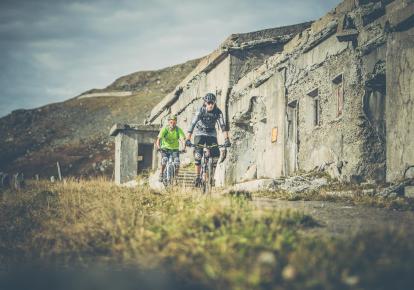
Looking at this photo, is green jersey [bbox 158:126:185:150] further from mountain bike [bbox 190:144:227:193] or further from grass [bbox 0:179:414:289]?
grass [bbox 0:179:414:289]

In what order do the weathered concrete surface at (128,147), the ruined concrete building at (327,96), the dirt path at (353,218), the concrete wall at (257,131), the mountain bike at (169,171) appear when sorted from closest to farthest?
1. the dirt path at (353,218)
2. the ruined concrete building at (327,96)
3. the mountain bike at (169,171)
4. the concrete wall at (257,131)
5. the weathered concrete surface at (128,147)

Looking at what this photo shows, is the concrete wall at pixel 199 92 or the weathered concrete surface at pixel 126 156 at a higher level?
the concrete wall at pixel 199 92

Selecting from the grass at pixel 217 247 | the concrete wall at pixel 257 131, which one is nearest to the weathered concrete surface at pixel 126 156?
the concrete wall at pixel 257 131

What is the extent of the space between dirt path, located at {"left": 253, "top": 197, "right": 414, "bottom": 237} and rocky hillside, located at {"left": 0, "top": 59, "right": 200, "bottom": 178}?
33.3m

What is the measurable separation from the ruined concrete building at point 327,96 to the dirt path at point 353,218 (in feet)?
7.69

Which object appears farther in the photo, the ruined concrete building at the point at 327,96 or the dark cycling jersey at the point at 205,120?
the ruined concrete building at the point at 327,96

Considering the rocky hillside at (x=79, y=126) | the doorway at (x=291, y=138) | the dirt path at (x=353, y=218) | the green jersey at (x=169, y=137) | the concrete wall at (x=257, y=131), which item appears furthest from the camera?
the rocky hillside at (x=79, y=126)

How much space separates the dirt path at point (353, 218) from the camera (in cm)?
571

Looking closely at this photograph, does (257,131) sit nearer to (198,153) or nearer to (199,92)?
(199,92)

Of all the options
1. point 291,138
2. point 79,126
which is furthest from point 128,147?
point 79,126

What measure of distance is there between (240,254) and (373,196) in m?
5.40

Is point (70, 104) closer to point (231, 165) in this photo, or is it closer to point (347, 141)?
point (231, 165)

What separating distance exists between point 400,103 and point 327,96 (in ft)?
10.2

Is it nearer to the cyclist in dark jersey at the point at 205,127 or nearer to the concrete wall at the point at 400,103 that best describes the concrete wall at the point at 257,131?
the concrete wall at the point at 400,103
